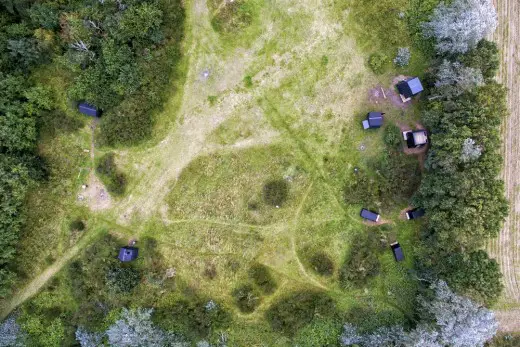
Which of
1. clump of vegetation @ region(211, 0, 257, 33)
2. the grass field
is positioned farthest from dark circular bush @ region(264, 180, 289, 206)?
clump of vegetation @ region(211, 0, 257, 33)

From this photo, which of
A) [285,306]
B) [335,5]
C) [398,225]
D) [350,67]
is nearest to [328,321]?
[285,306]

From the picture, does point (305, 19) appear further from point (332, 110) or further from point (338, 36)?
point (332, 110)

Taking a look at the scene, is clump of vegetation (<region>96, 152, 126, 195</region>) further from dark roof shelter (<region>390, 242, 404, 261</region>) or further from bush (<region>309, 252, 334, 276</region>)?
dark roof shelter (<region>390, 242, 404, 261</region>)

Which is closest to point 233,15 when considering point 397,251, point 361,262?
point 361,262

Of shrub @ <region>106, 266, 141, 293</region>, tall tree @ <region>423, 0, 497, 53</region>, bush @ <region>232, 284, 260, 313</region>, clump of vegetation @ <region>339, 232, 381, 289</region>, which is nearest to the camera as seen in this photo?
tall tree @ <region>423, 0, 497, 53</region>

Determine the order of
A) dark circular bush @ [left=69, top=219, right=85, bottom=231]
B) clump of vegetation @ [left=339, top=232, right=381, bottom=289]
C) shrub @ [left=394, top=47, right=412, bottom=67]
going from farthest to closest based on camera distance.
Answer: dark circular bush @ [left=69, top=219, right=85, bottom=231] < clump of vegetation @ [left=339, top=232, right=381, bottom=289] < shrub @ [left=394, top=47, right=412, bottom=67]

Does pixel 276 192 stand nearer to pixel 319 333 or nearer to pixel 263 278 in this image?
pixel 263 278

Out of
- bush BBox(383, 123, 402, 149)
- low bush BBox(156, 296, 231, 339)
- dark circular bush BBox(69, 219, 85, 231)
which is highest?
bush BBox(383, 123, 402, 149)
